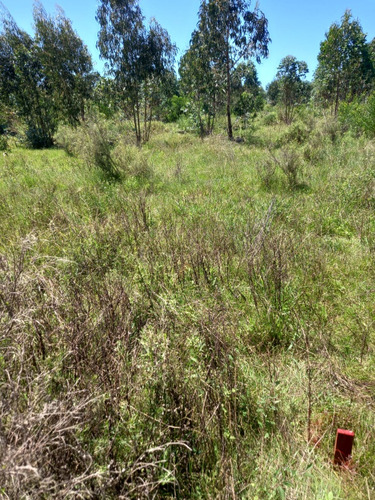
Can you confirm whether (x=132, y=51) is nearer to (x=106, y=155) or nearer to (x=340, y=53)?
(x=106, y=155)

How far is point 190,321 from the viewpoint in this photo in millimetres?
2059

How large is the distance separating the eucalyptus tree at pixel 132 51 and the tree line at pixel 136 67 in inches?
1.3

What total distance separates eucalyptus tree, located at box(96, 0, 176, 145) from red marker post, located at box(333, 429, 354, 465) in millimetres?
13376

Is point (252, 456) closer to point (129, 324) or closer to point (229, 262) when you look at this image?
point (129, 324)

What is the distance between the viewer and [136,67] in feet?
36.3

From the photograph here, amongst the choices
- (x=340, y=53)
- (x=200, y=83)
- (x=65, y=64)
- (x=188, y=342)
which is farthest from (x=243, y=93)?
(x=188, y=342)

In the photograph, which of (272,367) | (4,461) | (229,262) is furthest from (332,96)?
(4,461)

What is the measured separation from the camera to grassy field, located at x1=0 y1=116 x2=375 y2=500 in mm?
1171

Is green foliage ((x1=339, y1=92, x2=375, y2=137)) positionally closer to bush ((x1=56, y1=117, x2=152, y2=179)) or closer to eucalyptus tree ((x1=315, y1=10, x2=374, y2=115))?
eucalyptus tree ((x1=315, y1=10, x2=374, y2=115))

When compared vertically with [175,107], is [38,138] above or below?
below

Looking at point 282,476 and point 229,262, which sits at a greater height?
point 229,262

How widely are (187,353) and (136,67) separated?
12979 mm

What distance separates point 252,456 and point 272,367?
0.65 meters

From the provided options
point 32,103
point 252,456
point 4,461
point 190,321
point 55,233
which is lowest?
point 252,456
